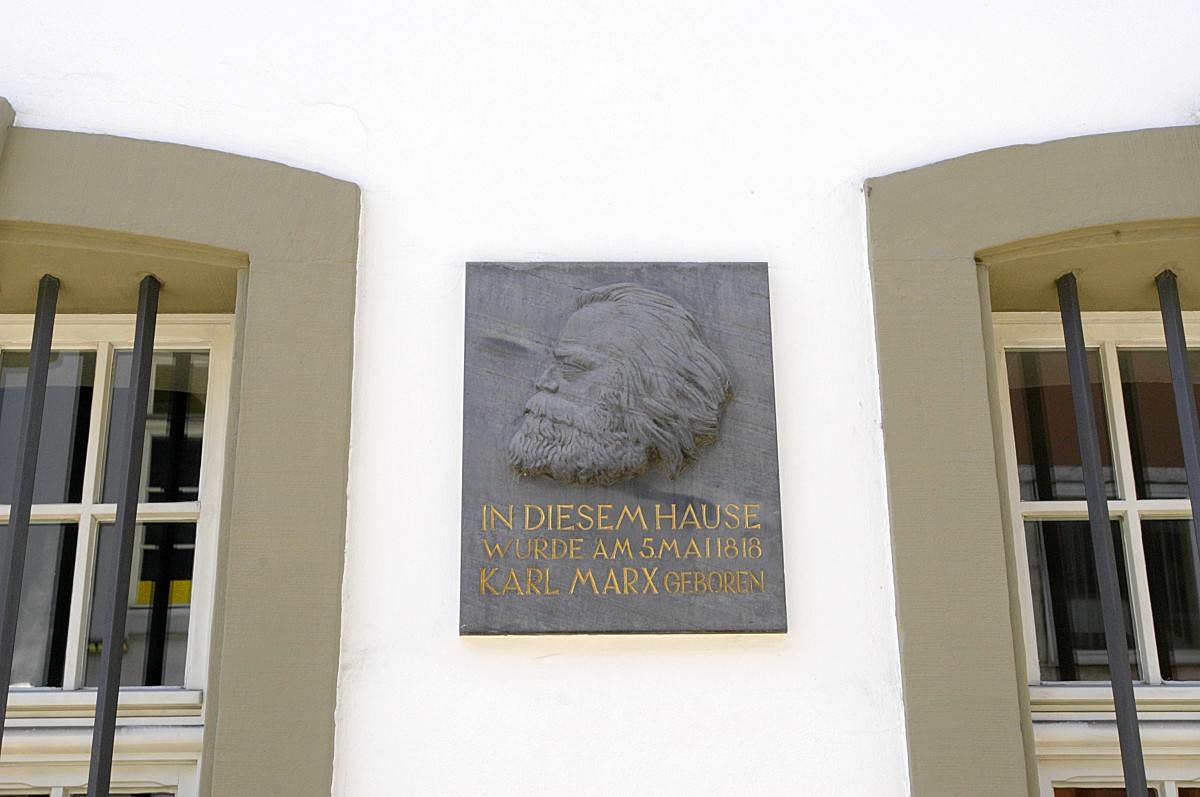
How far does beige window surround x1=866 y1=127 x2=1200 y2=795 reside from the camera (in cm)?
244

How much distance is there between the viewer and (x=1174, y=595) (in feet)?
10.1

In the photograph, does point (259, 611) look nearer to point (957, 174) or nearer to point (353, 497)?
point (353, 497)

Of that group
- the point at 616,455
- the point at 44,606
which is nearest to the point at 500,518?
the point at 616,455

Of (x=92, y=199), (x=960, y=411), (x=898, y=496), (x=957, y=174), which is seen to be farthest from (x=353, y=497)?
(x=957, y=174)

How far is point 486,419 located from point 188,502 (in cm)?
90

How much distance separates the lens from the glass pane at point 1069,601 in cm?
299

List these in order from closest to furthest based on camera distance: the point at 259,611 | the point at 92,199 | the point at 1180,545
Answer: the point at 259,611, the point at 92,199, the point at 1180,545

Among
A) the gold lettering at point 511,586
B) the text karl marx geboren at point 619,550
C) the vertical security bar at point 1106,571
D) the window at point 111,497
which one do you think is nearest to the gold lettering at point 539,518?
the text karl marx geboren at point 619,550

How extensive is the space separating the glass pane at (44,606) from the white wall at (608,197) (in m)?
0.92

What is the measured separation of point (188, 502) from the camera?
296cm

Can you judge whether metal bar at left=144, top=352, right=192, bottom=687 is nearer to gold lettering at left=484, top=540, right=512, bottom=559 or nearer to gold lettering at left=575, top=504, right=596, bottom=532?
gold lettering at left=484, top=540, right=512, bottom=559

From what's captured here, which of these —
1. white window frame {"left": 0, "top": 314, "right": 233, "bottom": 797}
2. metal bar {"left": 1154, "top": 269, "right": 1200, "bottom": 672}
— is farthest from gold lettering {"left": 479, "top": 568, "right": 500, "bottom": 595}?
metal bar {"left": 1154, "top": 269, "right": 1200, "bottom": 672}

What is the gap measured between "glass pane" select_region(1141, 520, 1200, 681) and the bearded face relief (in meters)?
1.33

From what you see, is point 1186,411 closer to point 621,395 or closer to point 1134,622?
point 1134,622
